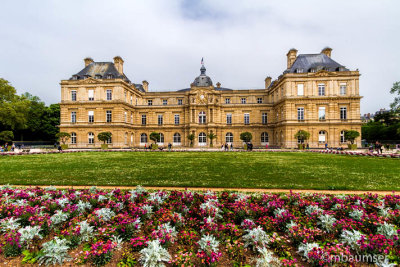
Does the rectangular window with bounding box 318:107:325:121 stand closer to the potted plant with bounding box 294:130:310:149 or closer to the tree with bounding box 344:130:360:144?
the tree with bounding box 344:130:360:144

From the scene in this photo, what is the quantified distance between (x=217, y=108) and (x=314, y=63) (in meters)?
21.4

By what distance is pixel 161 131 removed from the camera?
158 ft

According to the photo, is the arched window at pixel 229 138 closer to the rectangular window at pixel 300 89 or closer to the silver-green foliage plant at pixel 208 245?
the rectangular window at pixel 300 89

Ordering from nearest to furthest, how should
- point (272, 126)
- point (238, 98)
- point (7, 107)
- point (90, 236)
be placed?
point (90, 236), point (7, 107), point (272, 126), point (238, 98)

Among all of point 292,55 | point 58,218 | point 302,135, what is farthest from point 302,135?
point 58,218

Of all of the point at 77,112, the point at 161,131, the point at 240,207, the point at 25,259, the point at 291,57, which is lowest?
the point at 25,259

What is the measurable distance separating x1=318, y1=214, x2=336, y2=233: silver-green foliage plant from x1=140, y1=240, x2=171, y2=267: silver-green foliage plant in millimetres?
3555

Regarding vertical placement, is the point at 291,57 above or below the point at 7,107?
above

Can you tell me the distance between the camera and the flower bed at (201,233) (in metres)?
3.60

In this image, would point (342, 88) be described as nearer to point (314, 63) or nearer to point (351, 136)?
point (314, 63)

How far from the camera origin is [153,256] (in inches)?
138

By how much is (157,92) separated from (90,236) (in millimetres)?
50173

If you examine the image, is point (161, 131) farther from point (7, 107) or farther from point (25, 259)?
point (25, 259)

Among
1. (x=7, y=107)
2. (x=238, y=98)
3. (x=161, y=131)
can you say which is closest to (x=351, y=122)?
(x=238, y=98)
